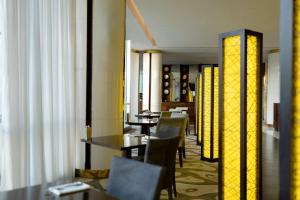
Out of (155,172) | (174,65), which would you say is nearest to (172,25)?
(155,172)

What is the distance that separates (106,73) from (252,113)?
9.03 ft

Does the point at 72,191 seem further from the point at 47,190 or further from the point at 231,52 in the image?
the point at 231,52

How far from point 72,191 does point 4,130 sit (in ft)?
7.11

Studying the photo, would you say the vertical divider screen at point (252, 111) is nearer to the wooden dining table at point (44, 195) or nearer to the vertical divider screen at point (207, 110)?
the wooden dining table at point (44, 195)

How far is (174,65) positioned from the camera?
19.6 m

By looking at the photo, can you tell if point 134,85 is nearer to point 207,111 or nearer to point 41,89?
point 207,111

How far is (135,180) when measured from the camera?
1919 millimetres

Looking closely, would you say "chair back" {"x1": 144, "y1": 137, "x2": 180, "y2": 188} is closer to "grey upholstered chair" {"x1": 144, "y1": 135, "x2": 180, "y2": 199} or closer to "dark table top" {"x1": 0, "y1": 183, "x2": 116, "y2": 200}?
"grey upholstered chair" {"x1": 144, "y1": 135, "x2": 180, "y2": 199}

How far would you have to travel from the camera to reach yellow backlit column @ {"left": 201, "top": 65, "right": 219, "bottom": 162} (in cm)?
618

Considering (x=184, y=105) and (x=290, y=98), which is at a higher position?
(x=290, y=98)

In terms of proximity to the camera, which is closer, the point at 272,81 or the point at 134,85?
the point at 272,81

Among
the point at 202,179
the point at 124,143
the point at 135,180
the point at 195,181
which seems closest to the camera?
the point at 135,180

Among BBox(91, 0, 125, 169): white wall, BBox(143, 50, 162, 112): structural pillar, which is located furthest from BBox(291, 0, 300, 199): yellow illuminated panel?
BBox(143, 50, 162, 112): structural pillar

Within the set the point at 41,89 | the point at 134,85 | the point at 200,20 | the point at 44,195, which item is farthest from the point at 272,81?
the point at 44,195
